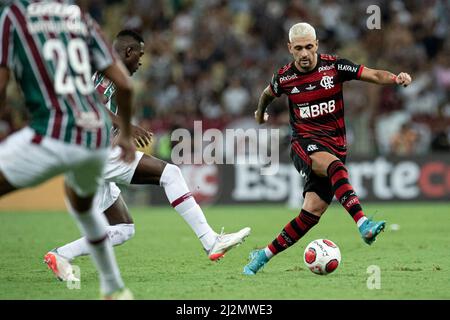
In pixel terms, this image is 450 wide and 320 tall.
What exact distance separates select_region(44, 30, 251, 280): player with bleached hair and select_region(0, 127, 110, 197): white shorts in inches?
90.1

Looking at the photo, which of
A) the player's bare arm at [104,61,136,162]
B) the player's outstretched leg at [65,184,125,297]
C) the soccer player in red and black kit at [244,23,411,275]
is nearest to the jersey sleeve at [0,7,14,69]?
the player's bare arm at [104,61,136,162]

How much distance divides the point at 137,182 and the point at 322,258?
1.88m

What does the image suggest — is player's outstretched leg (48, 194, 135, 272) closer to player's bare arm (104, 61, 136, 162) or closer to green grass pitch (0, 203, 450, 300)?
green grass pitch (0, 203, 450, 300)

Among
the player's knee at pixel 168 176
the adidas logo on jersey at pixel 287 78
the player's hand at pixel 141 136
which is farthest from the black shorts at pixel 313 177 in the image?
the player's hand at pixel 141 136

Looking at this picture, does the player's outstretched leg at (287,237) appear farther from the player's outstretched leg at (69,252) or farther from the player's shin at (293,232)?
the player's outstretched leg at (69,252)

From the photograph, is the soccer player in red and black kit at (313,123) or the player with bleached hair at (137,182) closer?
the player with bleached hair at (137,182)

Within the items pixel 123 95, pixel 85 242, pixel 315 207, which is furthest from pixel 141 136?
pixel 123 95

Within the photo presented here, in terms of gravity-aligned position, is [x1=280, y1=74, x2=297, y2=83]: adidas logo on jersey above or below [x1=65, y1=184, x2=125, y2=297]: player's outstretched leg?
above

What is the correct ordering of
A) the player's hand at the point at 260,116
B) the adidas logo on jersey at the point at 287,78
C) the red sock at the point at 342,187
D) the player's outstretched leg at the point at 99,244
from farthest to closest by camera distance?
the player's hand at the point at 260,116 < the adidas logo on jersey at the point at 287,78 < the red sock at the point at 342,187 < the player's outstretched leg at the point at 99,244

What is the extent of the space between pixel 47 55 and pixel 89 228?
1.23 meters

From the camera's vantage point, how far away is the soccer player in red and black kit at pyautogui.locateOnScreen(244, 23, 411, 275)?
8.35 meters

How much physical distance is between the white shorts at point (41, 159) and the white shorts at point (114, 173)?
7.70 ft

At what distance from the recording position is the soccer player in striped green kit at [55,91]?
555 centimetres
